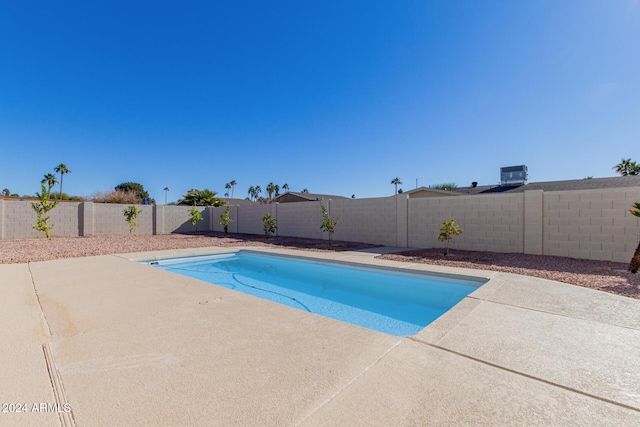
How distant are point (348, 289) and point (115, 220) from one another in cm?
1733

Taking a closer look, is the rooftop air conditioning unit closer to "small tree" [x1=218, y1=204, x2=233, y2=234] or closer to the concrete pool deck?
the concrete pool deck

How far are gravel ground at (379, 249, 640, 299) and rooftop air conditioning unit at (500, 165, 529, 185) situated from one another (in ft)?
44.4

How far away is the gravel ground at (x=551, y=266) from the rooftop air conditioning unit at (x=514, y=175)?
13.5m

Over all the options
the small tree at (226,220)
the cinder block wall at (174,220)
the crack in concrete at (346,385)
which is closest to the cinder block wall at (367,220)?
the small tree at (226,220)

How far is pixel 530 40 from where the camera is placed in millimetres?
8555

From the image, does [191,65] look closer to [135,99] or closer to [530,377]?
[135,99]

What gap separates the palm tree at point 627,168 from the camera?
25.5 metres

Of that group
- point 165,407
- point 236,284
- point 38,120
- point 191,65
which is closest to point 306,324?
point 165,407

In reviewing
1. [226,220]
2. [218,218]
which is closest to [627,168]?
[226,220]

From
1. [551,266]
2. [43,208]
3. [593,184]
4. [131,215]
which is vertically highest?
[593,184]

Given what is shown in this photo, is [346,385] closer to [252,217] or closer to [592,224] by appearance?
[592,224]

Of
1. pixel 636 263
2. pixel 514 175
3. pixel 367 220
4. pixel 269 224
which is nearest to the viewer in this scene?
pixel 636 263

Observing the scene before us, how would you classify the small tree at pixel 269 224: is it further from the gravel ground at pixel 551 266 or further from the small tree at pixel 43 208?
the small tree at pixel 43 208

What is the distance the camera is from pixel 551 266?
670 cm
